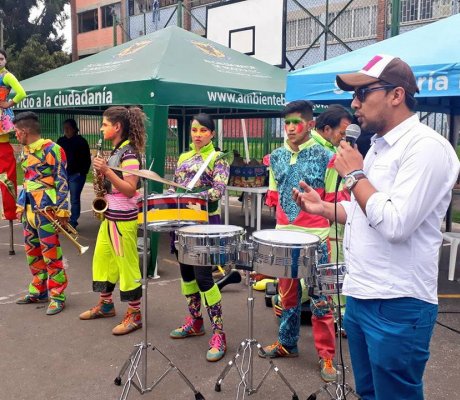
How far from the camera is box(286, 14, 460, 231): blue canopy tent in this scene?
464 cm

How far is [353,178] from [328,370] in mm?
2089

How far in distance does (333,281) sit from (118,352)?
198 cm

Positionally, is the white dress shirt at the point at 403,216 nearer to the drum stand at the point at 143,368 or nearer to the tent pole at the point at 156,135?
the drum stand at the point at 143,368

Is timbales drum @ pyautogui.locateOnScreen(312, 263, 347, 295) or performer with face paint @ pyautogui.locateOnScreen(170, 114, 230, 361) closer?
timbales drum @ pyautogui.locateOnScreen(312, 263, 347, 295)

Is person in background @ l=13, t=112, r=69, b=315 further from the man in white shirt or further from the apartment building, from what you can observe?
the apartment building

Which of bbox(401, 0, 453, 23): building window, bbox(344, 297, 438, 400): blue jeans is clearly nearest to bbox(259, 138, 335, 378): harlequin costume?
bbox(344, 297, 438, 400): blue jeans

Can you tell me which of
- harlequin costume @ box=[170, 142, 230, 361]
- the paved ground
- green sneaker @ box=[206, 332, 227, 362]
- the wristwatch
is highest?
the wristwatch

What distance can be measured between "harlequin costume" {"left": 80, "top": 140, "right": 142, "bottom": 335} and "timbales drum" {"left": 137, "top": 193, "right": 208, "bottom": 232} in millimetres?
454

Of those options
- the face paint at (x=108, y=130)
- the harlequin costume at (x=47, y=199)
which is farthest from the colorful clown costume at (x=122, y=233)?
the harlequin costume at (x=47, y=199)

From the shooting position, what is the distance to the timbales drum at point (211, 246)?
10.7 feet

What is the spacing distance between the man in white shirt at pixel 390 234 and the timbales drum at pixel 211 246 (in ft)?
4.21

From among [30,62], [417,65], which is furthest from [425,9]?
[30,62]

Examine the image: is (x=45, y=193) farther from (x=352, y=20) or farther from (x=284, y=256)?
(x=352, y=20)

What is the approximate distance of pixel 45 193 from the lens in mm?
4723
